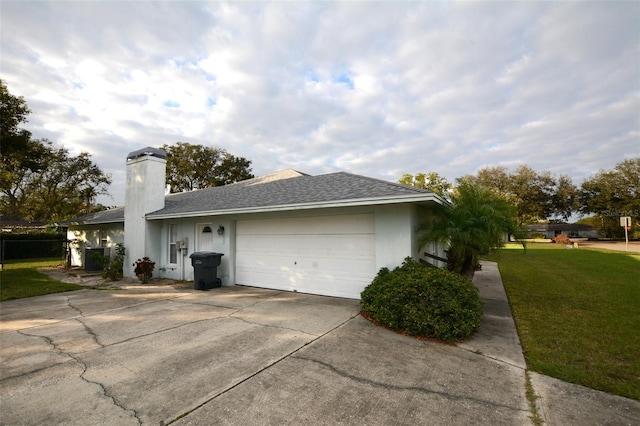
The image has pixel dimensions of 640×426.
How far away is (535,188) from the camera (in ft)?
149

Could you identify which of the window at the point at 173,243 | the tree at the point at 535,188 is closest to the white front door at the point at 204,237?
the window at the point at 173,243

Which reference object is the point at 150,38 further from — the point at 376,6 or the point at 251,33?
the point at 376,6

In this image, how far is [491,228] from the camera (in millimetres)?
6129

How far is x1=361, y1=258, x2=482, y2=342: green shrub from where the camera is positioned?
4.66 m

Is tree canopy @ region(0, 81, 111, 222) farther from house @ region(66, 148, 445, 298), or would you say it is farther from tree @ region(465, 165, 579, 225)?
tree @ region(465, 165, 579, 225)

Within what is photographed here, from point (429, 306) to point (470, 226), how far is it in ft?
7.77

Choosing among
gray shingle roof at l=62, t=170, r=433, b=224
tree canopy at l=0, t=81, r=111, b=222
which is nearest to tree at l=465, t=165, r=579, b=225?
gray shingle roof at l=62, t=170, r=433, b=224

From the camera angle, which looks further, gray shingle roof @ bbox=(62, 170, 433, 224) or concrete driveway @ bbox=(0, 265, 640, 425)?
gray shingle roof @ bbox=(62, 170, 433, 224)

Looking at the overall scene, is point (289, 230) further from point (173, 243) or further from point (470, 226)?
point (173, 243)

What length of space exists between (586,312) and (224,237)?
383 inches

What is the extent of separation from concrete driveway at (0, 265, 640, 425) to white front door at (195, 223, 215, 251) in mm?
4236

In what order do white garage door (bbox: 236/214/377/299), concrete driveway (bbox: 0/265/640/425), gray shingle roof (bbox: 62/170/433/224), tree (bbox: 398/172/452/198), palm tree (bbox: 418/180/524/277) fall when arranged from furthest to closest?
tree (bbox: 398/172/452/198) < white garage door (bbox: 236/214/377/299) < gray shingle roof (bbox: 62/170/433/224) < palm tree (bbox: 418/180/524/277) < concrete driveway (bbox: 0/265/640/425)

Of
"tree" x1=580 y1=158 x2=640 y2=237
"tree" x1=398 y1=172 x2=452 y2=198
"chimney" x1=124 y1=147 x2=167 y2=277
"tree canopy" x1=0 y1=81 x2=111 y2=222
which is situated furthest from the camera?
"tree" x1=580 y1=158 x2=640 y2=237

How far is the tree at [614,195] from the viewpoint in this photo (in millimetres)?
40562
